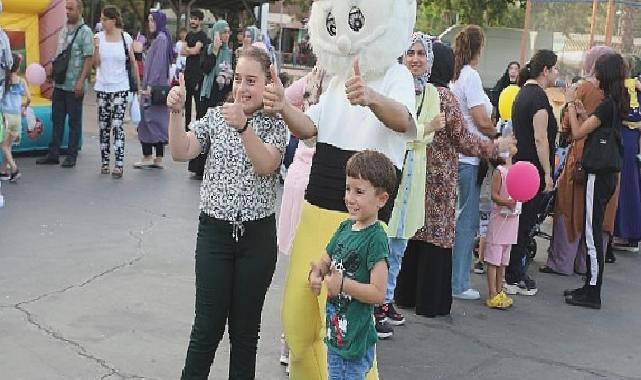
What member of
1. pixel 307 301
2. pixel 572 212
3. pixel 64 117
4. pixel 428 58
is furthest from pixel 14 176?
pixel 307 301

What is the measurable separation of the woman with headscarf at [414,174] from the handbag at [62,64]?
18.7 feet

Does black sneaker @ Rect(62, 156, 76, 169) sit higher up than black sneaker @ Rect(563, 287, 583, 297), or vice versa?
black sneaker @ Rect(62, 156, 76, 169)

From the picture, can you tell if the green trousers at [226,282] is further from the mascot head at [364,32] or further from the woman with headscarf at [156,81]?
the woman with headscarf at [156,81]

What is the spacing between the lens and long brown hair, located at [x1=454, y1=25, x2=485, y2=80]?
5961 millimetres

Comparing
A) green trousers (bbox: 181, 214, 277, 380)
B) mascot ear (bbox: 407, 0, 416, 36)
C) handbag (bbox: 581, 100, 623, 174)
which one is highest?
mascot ear (bbox: 407, 0, 416, 36)

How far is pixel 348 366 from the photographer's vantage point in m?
3.24

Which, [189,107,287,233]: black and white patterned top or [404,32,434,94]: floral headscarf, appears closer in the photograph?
[189,107,287,233]: black and white patterned top

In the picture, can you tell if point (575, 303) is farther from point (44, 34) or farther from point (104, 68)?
point (44, 34)

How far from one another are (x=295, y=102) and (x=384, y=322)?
1530 millimetres

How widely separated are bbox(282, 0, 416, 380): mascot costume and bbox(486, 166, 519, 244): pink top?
2444mm

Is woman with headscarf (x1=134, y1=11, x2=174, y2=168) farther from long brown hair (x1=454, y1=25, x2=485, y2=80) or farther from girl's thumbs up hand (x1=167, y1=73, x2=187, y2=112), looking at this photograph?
girl's thumbs up hand (x1=167, y1=73, x2=187, y2=112)

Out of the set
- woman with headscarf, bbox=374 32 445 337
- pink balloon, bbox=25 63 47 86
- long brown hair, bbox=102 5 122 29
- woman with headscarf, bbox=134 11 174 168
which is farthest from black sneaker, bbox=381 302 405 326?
pink balloon, bbox=25 63 47 86

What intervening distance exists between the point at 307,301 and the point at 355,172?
79 centimetres

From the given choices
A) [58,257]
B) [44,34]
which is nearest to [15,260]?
[58,257]
